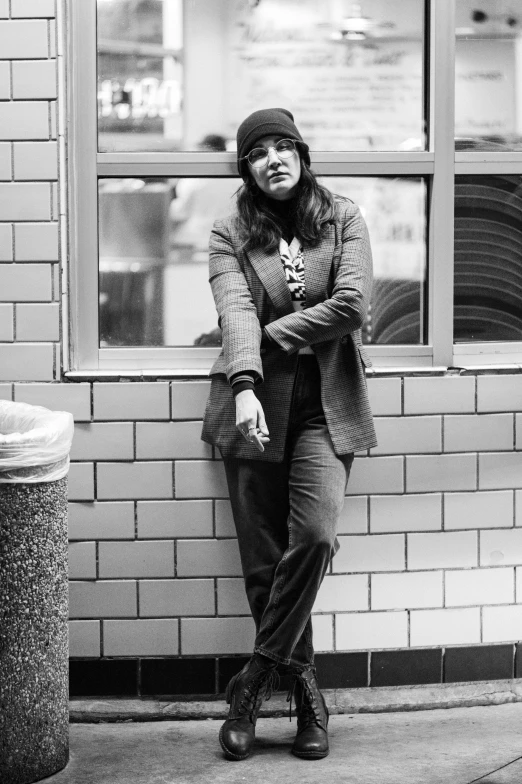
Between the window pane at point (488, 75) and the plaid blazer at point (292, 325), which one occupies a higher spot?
the window pane at point (488, 75)

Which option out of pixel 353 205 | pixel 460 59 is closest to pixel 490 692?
pixel 353 205

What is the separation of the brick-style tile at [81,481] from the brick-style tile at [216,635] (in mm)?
610

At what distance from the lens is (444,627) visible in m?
3.88

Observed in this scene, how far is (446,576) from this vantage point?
153 inches

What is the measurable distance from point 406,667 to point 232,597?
737mm

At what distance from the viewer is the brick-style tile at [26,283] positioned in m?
3.69

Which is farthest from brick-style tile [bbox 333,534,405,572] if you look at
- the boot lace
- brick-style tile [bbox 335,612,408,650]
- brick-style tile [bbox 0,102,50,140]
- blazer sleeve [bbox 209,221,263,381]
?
brick-style tile [bbox 0,102,50,140]

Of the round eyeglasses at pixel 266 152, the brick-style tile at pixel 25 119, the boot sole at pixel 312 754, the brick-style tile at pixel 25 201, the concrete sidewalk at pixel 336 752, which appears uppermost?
the brick-style tile at pixel 25 119

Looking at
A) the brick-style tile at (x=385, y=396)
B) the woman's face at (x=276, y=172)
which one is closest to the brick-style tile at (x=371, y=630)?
the brick-style tile at (x=385, y=396)

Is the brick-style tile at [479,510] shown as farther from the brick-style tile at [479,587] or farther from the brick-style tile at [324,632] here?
the brick-style tile at [324,632]

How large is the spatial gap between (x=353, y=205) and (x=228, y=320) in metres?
0.64

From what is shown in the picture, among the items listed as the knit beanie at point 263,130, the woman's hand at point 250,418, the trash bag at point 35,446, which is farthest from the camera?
the knit beanie at point 263,130

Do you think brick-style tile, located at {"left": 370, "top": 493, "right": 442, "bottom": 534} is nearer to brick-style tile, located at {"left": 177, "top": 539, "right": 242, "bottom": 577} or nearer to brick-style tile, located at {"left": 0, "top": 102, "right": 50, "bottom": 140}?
brick-style tile, located at {"left": 177, "top": 539, "right": 242, "bottom": 577}

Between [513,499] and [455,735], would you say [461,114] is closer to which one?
[513,499]
